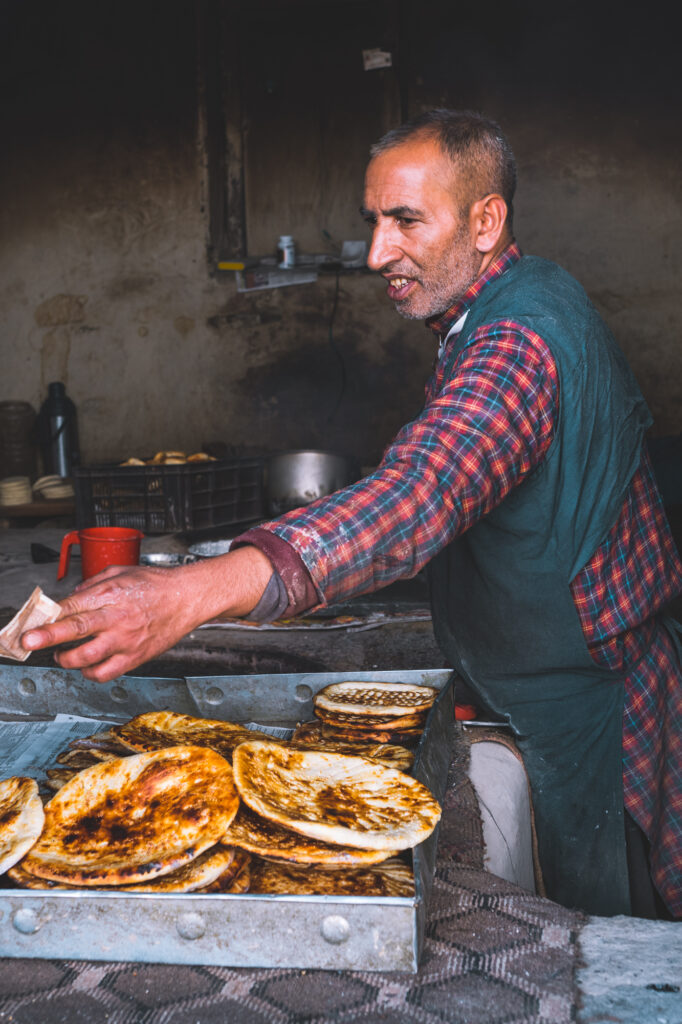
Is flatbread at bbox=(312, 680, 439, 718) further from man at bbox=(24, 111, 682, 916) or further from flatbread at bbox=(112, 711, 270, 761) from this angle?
man at bbox=(24, 111, 682, 916)

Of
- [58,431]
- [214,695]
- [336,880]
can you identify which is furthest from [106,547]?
[58,431]

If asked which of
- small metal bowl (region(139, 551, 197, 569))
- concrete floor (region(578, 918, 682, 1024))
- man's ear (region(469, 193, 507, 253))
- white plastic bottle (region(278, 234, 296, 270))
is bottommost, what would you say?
small metal bowl (region(139, 551, 197, 569))

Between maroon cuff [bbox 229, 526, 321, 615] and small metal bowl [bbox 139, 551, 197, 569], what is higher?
maroon cuff [bbox 229, 526, 321, 615]

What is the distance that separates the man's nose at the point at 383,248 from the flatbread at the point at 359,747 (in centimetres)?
92

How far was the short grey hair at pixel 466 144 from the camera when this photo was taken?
1.66 meters

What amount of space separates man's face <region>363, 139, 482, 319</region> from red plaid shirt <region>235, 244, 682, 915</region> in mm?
61

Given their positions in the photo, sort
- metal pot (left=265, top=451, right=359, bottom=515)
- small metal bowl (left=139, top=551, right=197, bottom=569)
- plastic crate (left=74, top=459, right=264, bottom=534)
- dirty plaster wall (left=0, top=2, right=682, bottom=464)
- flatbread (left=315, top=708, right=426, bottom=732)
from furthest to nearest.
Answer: dirty plaster wall (left=0, top=2, right=682, bottom=464), metal pot (left=265, top=451, right=359, bottom=515), plastic crate (left=74, top=459, right=264, bottom=534), small metal bowl (left=139, top=551, right=197, bottom=569), flatbread (left=315, top=708, right=426, bottom=732)

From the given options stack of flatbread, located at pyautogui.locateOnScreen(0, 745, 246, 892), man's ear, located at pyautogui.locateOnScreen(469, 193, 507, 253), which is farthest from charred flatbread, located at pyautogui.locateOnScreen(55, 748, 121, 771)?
man's ear, located at pyautogui.locateOnScreen(469, 193, 507, 253)

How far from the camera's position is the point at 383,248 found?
1.74 meters

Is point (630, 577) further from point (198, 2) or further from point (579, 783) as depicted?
point (198, 2)

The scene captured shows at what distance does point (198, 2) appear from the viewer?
5.80m

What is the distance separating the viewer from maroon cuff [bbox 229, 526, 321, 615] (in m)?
1.13

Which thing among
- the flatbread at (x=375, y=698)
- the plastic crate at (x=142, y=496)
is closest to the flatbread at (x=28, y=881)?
the flatbread at (x=375, y=698)

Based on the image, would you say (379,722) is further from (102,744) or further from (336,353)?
(336,353)
